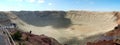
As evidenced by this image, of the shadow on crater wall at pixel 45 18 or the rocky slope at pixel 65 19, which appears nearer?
the rocky slope at pixel 65 19

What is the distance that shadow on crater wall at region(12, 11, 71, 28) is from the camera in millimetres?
149875

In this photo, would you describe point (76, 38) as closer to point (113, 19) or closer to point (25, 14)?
point (113, 19)

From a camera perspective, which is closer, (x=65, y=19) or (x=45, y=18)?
(x=65, y=19)

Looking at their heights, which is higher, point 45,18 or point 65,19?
point 45,18

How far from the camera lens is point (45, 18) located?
160m

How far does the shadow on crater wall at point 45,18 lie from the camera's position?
149875 millimetres

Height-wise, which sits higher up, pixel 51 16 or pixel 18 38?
pixel 18 38

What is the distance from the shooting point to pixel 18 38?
2079 inches

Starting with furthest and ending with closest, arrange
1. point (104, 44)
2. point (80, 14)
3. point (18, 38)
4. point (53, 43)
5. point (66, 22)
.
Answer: point (80, 14), point (66, 22), point (53, 43), point (104, 44), point (18, 38)

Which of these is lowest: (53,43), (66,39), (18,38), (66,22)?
(66,22)

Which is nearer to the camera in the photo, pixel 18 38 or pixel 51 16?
pixel 18 38

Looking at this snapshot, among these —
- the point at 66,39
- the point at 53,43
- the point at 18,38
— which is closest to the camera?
the point at 18,38

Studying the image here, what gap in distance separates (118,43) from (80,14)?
10808 cm

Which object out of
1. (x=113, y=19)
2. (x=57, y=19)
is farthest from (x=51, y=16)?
(x=113, y=19)
